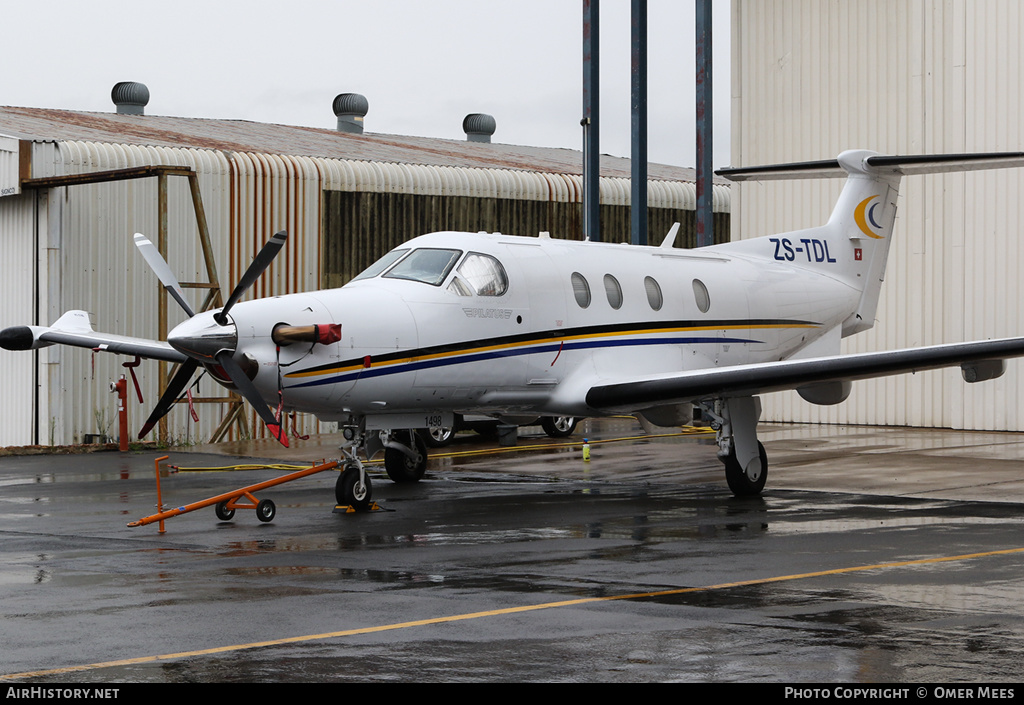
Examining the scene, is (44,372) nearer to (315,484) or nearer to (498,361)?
(315,484)

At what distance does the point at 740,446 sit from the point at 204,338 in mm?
6544

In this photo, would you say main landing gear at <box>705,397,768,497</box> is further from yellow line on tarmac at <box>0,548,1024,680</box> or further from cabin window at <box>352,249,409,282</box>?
yellow line on tarmac at <box>0,548,1024,680</box>

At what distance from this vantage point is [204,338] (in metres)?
12.8

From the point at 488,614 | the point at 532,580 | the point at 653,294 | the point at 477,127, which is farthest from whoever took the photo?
the point at 477,127

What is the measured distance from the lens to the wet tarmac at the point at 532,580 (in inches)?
265

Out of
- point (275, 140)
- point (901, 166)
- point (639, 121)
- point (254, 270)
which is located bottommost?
point (254, 270)

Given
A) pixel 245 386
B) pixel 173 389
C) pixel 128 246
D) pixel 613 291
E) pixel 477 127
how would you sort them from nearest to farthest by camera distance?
1. pixel 245 386
2. pixel 173 389
3. pixel 613 291
4. pixel 128 246
5. pixel 477 127

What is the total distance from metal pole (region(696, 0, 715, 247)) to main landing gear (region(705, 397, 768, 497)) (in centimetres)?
890

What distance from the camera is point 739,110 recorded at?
29922 mm

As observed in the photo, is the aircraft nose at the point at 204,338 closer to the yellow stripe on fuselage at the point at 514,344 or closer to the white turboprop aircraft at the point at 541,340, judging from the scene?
the white turboprop aircraft at the point at 541,340

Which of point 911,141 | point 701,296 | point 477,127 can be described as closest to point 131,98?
point 477,127

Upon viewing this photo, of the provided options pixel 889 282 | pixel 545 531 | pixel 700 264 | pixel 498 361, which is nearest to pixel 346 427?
pixel 498 361

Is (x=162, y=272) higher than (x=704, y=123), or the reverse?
(x=704, y=123)

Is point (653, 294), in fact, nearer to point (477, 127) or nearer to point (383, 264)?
point (383, 264)
